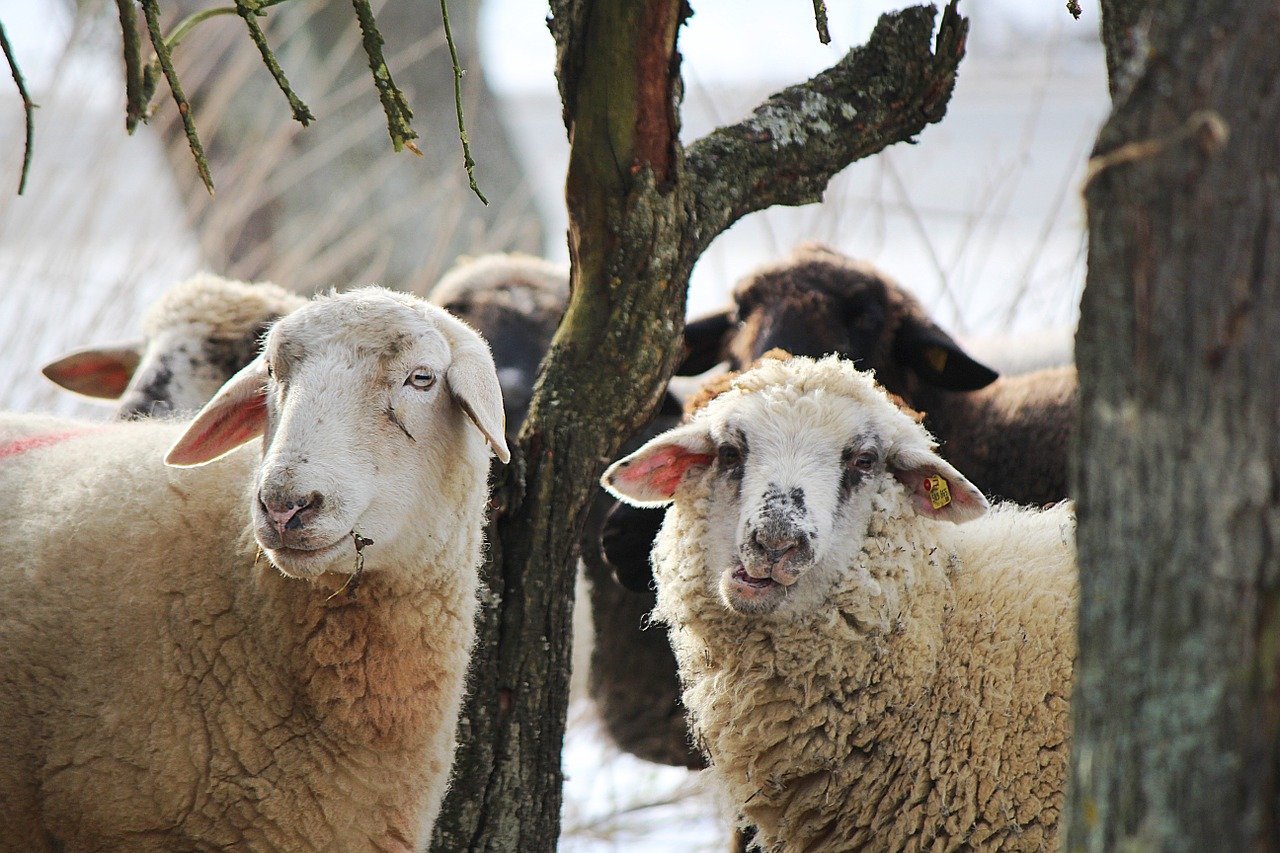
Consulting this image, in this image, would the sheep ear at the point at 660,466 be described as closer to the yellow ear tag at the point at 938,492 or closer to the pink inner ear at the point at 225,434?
the yellow ear tag at the point at 938,492

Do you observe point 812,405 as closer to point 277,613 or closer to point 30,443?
point 277,613

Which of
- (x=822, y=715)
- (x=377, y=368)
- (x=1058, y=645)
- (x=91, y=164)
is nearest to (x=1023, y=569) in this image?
(x=1058, y=645)

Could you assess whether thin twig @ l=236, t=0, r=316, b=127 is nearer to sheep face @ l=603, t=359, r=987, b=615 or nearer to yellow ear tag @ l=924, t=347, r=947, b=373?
sheep face @ l=603, t=359, r=987, b=615

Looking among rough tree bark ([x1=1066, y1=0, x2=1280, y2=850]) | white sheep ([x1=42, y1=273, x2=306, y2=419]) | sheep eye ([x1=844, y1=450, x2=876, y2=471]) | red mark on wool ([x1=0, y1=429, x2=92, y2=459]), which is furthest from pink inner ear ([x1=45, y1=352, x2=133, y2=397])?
rough tree bark ([x1=1066, y1=0, x2=1280, y2=850])

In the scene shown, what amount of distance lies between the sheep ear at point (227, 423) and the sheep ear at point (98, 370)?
2.06 meters

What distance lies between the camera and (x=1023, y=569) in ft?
10.9

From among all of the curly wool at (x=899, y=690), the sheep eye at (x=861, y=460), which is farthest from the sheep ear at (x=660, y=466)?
the sheep eye at (x=861, y=460)

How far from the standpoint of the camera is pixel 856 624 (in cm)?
324

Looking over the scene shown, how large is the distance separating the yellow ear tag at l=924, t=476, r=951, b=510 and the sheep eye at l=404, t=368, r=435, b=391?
4.48 feet

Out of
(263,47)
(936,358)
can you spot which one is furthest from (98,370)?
(936,358)

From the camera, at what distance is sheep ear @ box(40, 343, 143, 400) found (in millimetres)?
4973

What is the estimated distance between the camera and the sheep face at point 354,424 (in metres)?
2.59

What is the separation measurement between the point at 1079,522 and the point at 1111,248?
0.34 metres

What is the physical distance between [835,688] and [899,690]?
0.53 ft
